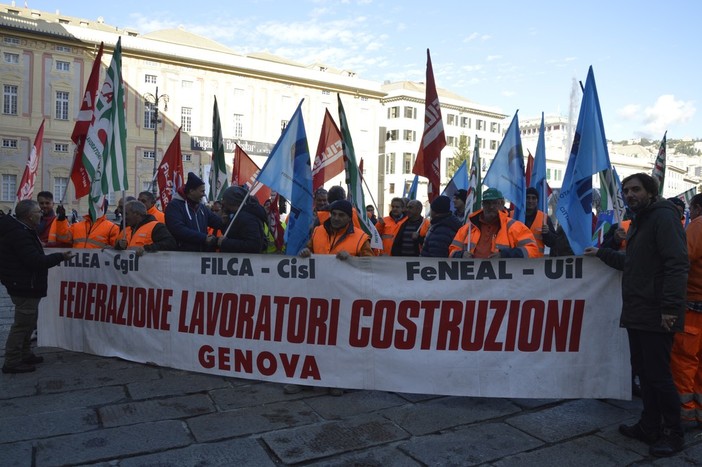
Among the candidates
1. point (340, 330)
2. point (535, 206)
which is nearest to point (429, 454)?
point (340, 330)

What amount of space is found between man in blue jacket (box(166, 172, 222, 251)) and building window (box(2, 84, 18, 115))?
4584 centimetres

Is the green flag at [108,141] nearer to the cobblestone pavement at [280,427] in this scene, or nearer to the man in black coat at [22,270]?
the man in black coat at [22,270]

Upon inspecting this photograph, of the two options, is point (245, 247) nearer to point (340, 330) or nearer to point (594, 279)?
point (340, 330)

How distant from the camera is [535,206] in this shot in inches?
297

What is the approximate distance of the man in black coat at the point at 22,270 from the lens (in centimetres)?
560

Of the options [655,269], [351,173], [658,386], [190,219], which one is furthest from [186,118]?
[658,386]

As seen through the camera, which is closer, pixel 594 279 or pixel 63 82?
pixel 594 279

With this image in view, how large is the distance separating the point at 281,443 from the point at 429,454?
100cm

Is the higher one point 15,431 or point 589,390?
point 589,390

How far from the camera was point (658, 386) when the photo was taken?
3.98m

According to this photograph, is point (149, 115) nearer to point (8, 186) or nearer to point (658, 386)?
point (8, 186)

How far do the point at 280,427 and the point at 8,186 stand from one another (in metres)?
47.1

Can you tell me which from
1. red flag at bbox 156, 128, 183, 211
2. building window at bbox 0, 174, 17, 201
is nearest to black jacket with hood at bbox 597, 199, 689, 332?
red flag at bbox 156, 128, 183, 211

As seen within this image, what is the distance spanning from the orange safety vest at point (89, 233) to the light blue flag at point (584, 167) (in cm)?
499
